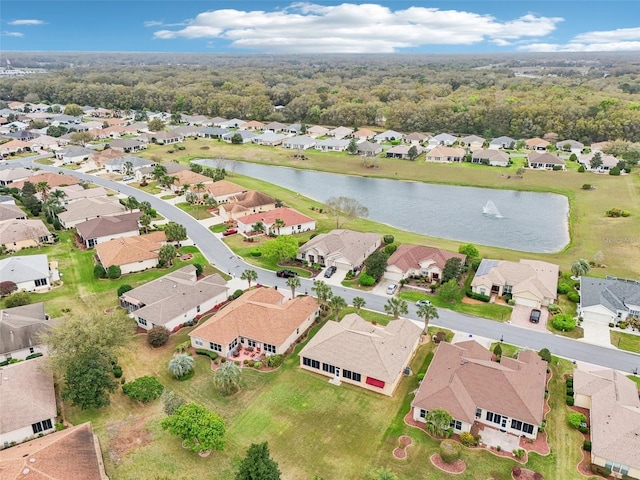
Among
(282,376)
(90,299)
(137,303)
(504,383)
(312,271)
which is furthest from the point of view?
(312,271)

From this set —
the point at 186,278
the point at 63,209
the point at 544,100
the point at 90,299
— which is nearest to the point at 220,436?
the point at 186,278

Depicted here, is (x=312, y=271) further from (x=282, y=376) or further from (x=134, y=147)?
(x=134, y=147)

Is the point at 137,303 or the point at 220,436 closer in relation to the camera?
the point at 220,436

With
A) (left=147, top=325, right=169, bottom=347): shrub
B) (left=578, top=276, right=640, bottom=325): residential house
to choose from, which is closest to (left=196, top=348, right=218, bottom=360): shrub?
(left=147, top=325, right=169, bottom=347): shrub

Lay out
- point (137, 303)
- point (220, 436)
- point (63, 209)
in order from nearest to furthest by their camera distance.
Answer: point (220, 436) < point (137, 303) < point (63, 209)

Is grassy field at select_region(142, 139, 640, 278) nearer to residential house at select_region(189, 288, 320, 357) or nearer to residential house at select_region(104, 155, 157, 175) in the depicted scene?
residential house at select_region(104, 155, 157, 175)
